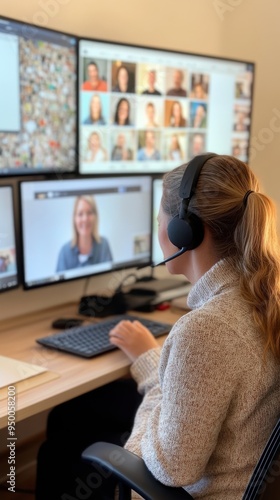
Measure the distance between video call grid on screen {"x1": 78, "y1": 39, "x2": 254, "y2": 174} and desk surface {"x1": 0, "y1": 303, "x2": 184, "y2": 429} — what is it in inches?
23.5

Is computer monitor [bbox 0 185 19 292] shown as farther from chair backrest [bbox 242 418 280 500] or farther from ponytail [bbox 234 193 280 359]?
chair backrest [bbox 242 418 280 500]

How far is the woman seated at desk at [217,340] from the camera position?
1001 millimetres

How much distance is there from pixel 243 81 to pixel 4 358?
1.71 m

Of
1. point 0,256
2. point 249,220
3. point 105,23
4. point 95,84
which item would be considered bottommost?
point 0,256

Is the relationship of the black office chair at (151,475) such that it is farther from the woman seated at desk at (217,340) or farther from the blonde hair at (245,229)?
the blonde hair at (245,229)

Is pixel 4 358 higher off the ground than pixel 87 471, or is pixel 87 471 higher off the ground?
pixel 4 358

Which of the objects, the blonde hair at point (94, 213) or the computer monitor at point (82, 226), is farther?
the blonde hair at point (94, 213)

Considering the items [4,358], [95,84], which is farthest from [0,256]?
[95,84]

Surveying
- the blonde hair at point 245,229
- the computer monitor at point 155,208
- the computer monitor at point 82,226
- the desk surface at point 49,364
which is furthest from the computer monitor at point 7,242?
A: the blonde hair at point 245,229

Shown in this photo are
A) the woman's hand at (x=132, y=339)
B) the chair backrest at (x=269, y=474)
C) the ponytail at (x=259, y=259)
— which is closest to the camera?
the chair backrest at (x=269, y=474)

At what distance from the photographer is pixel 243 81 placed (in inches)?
105

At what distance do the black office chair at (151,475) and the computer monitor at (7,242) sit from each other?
74 cm

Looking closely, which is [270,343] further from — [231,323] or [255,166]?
[255,166]

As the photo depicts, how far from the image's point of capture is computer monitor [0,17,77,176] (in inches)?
72.6
